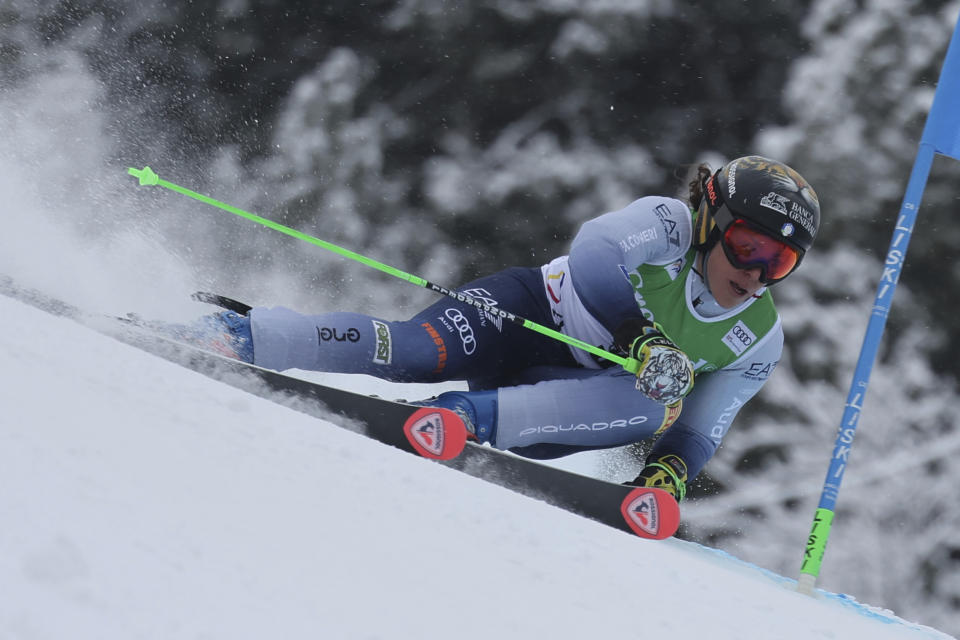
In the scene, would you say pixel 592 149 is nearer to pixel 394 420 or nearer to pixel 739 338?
pixel 739 338

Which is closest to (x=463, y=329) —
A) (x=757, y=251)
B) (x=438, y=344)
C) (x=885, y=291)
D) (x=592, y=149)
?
(x=438, y=344)

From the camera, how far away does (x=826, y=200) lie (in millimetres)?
9719

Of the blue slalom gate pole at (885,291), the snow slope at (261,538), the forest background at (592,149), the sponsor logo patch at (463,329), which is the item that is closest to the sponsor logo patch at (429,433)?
the snow slope at (261,538)

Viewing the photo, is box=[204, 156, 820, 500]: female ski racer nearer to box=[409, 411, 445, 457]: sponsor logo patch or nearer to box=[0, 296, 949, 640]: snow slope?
box=[409, 411, 445, 457]: sponsor logo patch

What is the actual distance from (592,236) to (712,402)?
27.0 inches

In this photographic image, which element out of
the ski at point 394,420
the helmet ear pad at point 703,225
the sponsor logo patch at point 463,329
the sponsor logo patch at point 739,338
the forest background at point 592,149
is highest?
the forest background at point 592,149

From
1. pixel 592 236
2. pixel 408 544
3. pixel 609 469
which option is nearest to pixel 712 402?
pixel 592 236

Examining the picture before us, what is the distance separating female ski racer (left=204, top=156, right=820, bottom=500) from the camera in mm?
2473

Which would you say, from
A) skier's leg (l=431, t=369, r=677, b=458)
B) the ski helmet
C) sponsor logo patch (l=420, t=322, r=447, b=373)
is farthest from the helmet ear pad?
sponsor logo patch (l=420, t=322, r=447, b=373)

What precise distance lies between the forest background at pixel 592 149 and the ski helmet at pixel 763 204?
5.20 meters

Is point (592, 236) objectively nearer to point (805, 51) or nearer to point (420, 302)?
point (420, 302)

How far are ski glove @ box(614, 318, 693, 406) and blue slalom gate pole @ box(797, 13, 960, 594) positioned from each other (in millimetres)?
511

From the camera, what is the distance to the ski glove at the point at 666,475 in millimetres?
2777

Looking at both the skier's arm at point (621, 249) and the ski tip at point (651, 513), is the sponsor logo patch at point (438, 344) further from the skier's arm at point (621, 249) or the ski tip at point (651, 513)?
the ski tip at point (651, 513)
